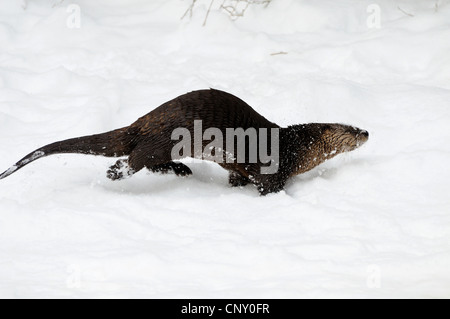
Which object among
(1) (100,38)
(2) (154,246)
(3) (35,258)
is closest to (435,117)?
(2) (154,246)

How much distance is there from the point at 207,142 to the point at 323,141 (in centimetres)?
59

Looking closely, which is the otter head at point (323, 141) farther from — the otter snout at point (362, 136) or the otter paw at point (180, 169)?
the otter paw at point (180, 169)

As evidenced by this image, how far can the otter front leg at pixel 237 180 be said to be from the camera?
3.15 metres

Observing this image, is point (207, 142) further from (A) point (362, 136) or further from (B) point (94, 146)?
(A) point (362, 136)

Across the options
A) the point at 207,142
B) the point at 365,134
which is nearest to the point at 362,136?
the point at 365,134

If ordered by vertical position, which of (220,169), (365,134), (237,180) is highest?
(365,134)

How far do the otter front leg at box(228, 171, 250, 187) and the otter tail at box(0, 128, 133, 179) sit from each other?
50cm

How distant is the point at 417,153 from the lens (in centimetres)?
315

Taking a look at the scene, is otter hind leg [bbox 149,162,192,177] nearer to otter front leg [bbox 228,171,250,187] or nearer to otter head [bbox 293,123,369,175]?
otter front leg [bbox 228,171,250,187]

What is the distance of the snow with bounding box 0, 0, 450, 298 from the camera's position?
2.35m

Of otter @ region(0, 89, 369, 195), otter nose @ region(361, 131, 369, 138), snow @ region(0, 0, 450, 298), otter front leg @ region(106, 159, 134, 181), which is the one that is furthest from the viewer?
otter nose @ region(361, 131, 369, 138)

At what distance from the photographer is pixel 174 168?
3.23m

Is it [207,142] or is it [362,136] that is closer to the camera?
[207,142]

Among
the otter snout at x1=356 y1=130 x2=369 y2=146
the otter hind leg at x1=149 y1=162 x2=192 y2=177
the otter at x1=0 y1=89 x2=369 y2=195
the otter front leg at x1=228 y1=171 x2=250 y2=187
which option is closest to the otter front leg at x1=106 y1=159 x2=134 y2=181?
the otter at x1=0 y1=89 x2=369 y2=195
